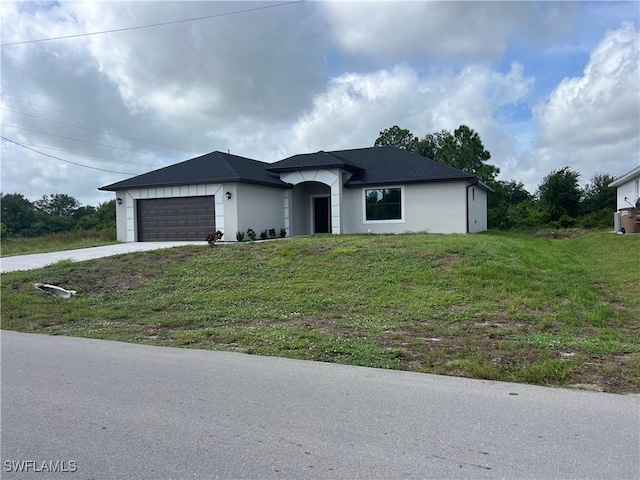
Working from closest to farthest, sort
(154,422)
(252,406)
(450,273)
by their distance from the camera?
1. (154,422)
2. (252,406)
3. (450,273)

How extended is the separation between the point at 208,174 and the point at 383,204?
8.31m

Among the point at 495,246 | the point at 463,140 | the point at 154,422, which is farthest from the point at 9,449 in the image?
the point at 463,140

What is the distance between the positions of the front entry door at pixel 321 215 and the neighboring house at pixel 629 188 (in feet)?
51.7

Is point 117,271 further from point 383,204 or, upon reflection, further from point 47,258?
point 383,204

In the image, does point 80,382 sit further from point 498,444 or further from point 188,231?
point 188,231

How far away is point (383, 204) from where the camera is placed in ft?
74.8

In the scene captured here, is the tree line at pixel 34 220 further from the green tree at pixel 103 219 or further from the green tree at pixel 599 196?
the green tree at pixel 599 196

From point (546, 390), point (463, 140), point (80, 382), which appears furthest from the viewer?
point (463, 140)

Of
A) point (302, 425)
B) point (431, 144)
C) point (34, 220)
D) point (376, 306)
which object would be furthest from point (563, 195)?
point (34, 220)

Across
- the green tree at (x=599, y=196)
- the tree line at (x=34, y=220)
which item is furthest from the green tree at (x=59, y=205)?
the green tree at (x=599, y=196)

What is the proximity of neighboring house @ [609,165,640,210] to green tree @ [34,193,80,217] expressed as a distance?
63.2 meters

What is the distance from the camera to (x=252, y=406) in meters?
4.53

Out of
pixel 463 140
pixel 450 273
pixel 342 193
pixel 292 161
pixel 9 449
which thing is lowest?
pixel 9 449

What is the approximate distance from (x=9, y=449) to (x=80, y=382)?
61.5 inches
